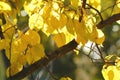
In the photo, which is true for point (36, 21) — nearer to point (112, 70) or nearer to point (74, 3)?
point (74, 3)

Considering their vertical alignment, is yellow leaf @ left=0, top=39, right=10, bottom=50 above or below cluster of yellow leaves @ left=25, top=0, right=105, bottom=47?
below

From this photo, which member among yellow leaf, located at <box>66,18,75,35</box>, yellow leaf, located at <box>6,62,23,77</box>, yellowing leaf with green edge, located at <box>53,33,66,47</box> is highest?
yellow leaf, located at <box>66,18,75,35</box>

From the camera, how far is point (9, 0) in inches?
34.5

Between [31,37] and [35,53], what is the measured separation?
45mm

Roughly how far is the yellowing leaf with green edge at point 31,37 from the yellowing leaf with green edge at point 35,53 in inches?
0.7

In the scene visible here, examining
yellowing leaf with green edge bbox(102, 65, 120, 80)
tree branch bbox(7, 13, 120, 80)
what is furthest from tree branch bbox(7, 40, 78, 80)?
yellowing leaf with green edge bbox(102, 65, 120, 80)

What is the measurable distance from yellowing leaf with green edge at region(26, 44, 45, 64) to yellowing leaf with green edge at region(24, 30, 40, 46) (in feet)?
0.06

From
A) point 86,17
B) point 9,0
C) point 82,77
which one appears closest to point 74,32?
point 86,17

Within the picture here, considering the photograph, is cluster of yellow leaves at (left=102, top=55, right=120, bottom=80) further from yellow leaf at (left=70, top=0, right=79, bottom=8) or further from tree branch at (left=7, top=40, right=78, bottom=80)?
yellow leaf at (left=70, top=0, right=79, bottom=8)

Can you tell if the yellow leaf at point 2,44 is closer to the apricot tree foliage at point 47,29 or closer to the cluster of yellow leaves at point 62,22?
the apricot tree foliage at point 47,29

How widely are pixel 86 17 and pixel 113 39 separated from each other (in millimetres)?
4326

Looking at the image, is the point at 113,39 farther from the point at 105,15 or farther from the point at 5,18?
the point at 5,18

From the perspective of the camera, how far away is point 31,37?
2.89 feet

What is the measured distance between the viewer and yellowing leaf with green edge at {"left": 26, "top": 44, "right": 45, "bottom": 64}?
903 millimetres
